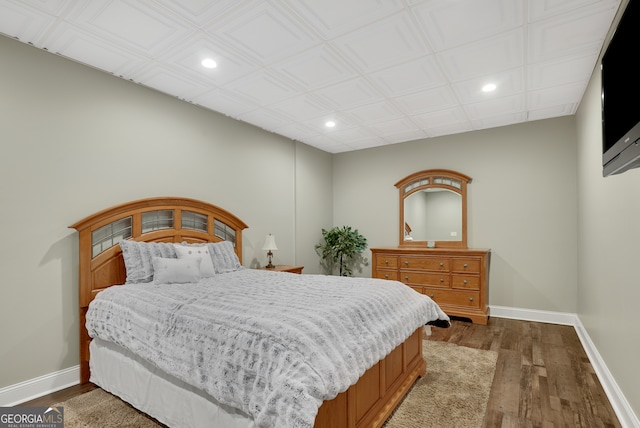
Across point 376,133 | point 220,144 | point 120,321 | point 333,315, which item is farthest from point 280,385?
point 376,133

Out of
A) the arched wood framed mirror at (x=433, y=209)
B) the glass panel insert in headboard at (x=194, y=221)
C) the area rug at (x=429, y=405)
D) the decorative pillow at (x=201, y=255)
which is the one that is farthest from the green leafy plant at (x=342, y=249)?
the area rug at (x=429, y=405)

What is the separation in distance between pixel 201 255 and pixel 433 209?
12.0ft

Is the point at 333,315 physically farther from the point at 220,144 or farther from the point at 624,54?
the point at 220,144

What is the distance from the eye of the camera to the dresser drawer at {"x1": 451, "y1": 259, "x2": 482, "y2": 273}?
446cm

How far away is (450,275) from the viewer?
4.62m

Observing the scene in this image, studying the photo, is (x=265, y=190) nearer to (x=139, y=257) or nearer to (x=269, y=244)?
(x=269, y=244)

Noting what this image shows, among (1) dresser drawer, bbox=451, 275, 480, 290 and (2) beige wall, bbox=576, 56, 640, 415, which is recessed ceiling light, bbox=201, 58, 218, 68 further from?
(1) dresser drawer, bbox=451, 275, 480, 290

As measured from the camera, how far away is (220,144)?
425 cm

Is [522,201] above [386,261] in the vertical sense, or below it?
above

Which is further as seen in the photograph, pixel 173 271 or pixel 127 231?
pixel 127 231

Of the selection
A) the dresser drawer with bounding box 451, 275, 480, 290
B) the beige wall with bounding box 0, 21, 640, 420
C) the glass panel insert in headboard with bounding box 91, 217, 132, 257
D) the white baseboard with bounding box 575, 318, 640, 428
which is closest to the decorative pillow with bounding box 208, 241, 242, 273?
the beige wall with bounding box 0, 21, 640, 420

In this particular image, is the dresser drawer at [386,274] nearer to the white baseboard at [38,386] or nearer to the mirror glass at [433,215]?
the mirror glass at [433,215]

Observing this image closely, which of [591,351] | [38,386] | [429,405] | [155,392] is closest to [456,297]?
[591,351]

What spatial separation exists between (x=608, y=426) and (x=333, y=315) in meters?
1.95
